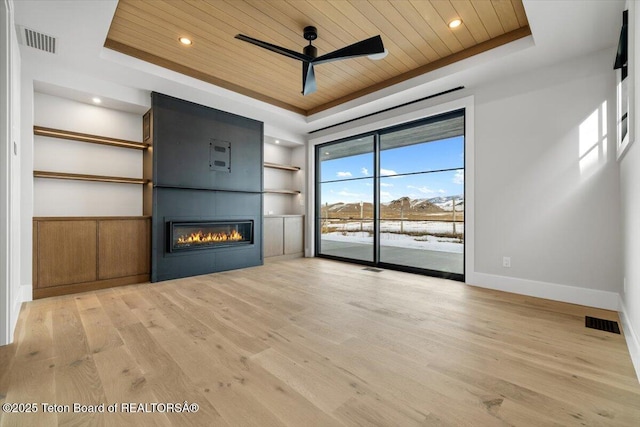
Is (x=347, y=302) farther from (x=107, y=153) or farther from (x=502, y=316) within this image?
(x=107, y=153)

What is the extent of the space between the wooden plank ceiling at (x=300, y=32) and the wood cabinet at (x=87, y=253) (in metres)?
2.17

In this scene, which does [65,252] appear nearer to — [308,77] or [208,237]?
[208,237]

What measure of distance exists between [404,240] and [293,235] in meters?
2.54

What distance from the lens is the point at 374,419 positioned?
52.2 inches

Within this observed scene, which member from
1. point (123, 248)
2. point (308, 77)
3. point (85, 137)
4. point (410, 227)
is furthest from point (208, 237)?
point (410, 227)

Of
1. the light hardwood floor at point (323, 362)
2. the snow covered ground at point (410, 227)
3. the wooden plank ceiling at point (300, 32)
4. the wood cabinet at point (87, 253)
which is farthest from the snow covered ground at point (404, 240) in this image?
the wood cabinet at point (87, 253)

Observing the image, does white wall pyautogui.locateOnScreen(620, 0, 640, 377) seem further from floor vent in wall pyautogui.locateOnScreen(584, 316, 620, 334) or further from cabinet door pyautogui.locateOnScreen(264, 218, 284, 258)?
cabinet door pyautogui.locateOnScreen(264, 218, 284, 258)

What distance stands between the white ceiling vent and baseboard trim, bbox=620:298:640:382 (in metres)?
5.50

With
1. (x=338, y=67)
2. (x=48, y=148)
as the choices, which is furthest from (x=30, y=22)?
(x=338, y=67)

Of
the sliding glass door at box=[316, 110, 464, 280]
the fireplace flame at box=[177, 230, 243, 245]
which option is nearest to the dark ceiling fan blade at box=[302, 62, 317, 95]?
the sliding glass door at box=[316, 110, 464, 280]

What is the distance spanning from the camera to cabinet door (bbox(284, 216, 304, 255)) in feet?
19.5

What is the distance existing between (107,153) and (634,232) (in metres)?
5.85

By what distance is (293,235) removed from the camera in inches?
239

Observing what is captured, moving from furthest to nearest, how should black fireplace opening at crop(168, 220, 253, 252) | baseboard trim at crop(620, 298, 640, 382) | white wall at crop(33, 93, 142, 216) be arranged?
1. black fireplace opening at crop(168, 220, 253, 252)
2. white wall at crop(33, 93, 142, 216)
3. baseboard trim at crop(620, 298, 640, 382)
